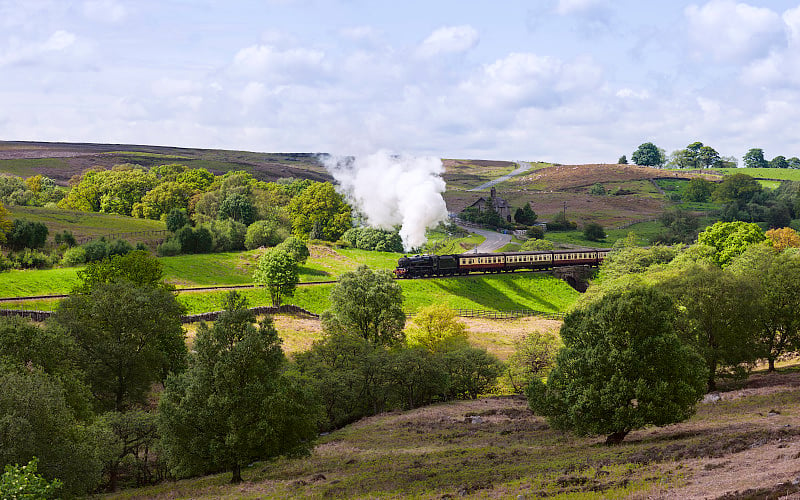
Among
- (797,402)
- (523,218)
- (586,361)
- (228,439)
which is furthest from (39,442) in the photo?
(523,218)

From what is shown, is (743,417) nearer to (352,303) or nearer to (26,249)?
(352,303)

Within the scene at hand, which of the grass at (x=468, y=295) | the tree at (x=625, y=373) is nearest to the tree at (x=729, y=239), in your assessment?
the grass at (x=468, y=295)

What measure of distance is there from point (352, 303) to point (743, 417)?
30998mm

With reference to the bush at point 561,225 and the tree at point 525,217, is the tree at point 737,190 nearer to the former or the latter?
the bush at point 561,225

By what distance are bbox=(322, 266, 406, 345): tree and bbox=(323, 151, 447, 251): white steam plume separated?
35159 millimetres

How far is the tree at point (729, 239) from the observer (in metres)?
79.9

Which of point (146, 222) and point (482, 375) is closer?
point (482, 375)

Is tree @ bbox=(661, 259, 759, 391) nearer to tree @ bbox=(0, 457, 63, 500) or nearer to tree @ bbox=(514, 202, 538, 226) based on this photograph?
tree @ bbox=(0, 457, 63, 500)

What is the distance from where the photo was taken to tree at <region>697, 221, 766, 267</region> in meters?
79.9

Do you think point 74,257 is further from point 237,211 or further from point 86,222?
point 237,211

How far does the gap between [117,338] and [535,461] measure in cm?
2758

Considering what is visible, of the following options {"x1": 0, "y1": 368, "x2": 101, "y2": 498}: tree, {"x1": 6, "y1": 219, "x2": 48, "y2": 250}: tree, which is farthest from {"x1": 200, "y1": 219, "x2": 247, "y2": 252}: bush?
{"x1": 0, "y1": 368, "x2": 101, "y2": 498}: tree

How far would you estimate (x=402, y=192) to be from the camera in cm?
9212

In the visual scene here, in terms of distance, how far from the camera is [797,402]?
32312 millimetres
